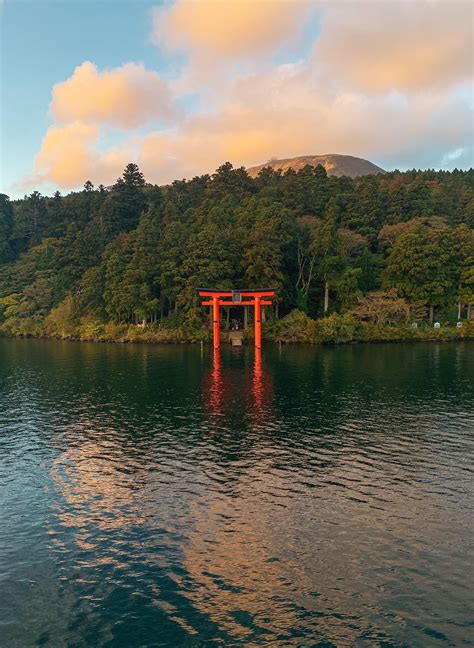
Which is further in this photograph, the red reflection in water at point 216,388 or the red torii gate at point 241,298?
the red torii gate at point 241,298

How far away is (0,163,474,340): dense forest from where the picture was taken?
80.3 metres

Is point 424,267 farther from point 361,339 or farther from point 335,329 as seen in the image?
point 335,329

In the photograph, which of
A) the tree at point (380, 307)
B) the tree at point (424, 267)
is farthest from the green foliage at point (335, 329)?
the tree at point (424, 267)

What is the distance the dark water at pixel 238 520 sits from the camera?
1266cm

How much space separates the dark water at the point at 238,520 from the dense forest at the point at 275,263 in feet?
144

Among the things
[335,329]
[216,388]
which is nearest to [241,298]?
[335,329]

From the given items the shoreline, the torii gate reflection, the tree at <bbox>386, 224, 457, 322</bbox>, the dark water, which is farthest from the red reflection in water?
the tree at <bbox>386, 224, 457, 322</bbox>

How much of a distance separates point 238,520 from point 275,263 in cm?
6439

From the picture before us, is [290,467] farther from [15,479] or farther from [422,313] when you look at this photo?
[422,313]

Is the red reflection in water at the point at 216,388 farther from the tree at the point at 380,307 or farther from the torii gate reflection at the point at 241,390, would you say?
the tree at the point at 380,307

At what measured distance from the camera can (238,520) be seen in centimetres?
1780

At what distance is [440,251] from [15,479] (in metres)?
76.9

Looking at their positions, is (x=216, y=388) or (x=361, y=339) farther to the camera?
(x=361, y=339)

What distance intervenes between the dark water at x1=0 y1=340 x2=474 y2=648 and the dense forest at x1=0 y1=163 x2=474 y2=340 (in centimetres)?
4384
